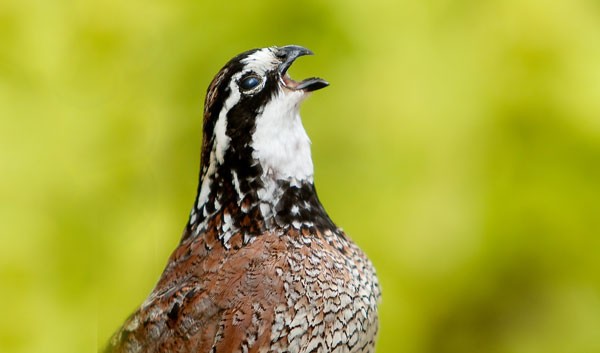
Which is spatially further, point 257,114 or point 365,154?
point 365,154

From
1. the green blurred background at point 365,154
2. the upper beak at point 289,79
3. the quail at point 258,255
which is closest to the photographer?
the quail at point 258,255

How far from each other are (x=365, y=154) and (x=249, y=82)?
5.31 feet

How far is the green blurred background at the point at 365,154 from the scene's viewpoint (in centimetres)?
425

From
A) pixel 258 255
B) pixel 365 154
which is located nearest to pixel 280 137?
pixel 258 255

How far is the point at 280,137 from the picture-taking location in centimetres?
288

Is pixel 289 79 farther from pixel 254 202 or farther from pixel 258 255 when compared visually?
pixel 258 255

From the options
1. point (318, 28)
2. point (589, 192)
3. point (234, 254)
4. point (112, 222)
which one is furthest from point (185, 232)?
point (589, 192)

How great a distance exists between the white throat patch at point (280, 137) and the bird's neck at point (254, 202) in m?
0.03

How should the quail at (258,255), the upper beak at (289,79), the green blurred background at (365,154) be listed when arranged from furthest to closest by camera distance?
the green blurred background at (365,154), the upper beak at (289,79), the quail at (258,255)

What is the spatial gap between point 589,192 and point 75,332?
2395mm

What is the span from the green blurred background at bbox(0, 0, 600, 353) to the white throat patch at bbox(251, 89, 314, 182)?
1.41 meters

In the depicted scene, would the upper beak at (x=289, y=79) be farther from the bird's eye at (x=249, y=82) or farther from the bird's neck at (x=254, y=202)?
the bird's neck at (x=254, y=202)

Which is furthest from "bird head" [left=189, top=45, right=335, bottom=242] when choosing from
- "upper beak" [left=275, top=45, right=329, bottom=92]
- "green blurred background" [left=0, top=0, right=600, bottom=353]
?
"green blurred background" [left=0, top=0, right=600, bottom=353]

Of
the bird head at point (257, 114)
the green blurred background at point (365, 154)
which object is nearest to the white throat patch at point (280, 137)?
the bird head at point (257, 114)
